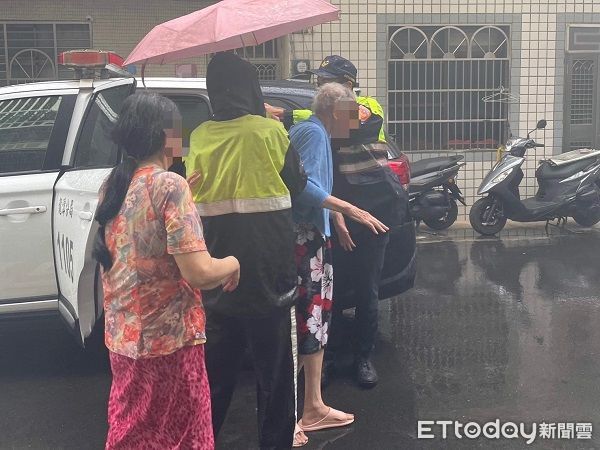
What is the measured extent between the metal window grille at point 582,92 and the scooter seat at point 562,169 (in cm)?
135

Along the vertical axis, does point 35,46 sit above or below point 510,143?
above

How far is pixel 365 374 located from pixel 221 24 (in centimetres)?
219

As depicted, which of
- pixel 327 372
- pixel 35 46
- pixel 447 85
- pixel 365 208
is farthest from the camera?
pixel 35 46

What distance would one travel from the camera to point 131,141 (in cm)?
239

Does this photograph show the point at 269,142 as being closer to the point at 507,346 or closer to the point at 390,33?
the point at 507,346

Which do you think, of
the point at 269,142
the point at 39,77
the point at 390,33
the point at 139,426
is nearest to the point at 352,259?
the point at 269,142

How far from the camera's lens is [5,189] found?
4.23 meters

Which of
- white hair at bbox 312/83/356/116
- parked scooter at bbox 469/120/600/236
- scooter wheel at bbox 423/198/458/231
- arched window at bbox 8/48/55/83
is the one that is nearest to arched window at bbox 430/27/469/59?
parked scooter at bbox 469/120/600/236

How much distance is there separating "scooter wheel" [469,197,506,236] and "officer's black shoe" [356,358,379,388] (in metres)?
4.71

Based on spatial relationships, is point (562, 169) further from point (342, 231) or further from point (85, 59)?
point (85, 59)

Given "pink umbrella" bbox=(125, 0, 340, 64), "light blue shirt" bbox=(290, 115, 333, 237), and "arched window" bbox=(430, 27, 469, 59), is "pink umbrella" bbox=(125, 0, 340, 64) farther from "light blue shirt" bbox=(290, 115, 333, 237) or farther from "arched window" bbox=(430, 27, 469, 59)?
"arched window" bbox=(430, 27, 469, 59)

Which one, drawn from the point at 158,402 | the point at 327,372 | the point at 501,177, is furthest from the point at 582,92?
the point at 158,402

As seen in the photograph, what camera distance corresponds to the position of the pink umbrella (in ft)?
9.45

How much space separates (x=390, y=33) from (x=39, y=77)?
4.76 metres
